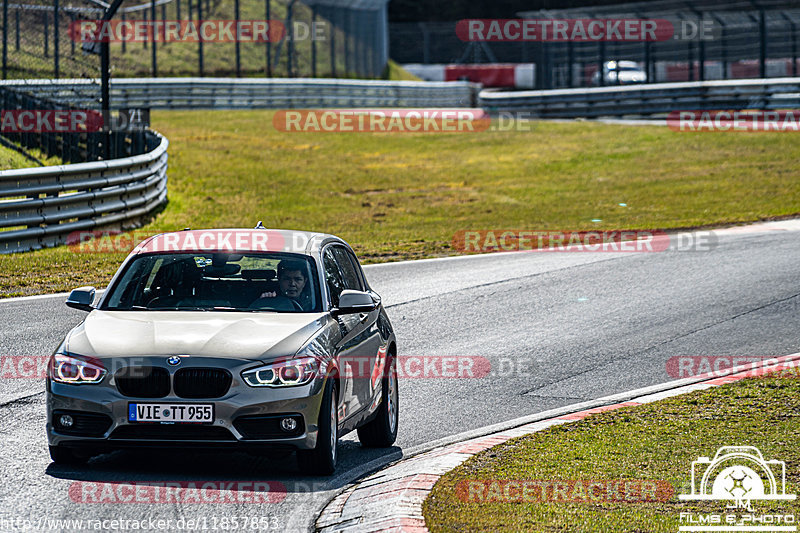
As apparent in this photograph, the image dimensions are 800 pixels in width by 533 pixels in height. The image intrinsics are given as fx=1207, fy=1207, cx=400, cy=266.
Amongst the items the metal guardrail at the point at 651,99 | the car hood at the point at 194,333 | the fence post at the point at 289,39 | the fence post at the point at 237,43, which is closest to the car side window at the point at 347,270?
the car hood at the point at 194,333

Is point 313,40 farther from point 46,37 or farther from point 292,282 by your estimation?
point 292,282

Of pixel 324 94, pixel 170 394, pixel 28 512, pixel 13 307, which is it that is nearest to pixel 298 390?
pixel 170 394

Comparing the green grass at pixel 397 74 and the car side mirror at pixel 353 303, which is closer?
the car side mirror at pixel 353 303

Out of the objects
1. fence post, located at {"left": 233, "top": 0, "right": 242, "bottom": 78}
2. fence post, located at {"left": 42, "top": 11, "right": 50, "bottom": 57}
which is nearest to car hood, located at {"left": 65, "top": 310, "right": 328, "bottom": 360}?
fence post, located at {"left": 42, "top": 11, "right": 50, "bottom": 57}

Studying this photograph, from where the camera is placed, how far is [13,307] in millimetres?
13398

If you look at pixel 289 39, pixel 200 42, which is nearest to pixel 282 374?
pixel 200 42

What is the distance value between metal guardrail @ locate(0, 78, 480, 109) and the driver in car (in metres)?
30.4

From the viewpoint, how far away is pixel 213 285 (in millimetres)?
8156

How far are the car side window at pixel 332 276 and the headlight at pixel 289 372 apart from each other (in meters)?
0.97

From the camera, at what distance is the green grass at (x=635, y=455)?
6043 mm

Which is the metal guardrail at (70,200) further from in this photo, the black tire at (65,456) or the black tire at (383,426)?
the black tire at (65,456)

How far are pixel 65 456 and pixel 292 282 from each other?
6.10ft

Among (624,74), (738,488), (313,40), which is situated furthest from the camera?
(624,74)

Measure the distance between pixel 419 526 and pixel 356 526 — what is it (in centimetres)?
38
